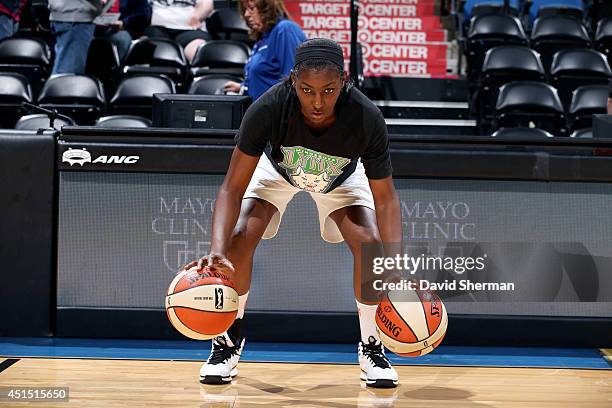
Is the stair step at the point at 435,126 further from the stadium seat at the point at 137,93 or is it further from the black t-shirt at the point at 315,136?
the black t-shirt at the point at 315,136

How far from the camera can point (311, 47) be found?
429 centimetres

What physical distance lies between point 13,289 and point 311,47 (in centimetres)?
273

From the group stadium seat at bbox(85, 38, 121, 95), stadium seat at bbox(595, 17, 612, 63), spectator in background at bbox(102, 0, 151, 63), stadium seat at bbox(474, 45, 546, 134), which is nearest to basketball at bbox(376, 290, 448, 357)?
stadium seat at bbox(474, 45, 546, 134)

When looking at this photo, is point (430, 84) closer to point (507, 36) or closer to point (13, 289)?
point (507, 36)

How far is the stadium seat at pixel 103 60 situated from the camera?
958 cm

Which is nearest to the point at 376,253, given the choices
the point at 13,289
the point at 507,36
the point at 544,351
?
the point at 544,351

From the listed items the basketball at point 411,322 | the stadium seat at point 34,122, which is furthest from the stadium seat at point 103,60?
the basketball at point 411,322

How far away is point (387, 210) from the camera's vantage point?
4680 millimetres

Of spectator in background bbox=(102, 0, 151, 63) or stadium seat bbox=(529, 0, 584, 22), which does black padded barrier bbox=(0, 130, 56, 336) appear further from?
stadium seat bbox=(529, 0, 584, 22)

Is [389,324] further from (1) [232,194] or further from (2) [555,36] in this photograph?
(2) [555,36]

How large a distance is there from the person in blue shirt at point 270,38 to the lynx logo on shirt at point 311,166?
2074mm

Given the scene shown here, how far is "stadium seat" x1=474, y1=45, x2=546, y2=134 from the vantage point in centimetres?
980

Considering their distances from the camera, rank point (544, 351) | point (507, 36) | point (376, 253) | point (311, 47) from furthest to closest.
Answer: point (507, 36) → point (544, 351) → point (376, 253) → point (311, 47)

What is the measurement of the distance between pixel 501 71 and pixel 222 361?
5997 millimetres
